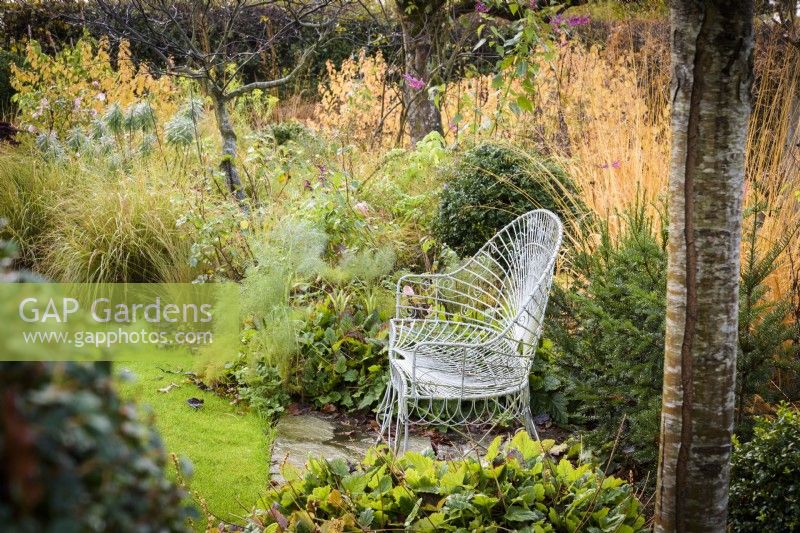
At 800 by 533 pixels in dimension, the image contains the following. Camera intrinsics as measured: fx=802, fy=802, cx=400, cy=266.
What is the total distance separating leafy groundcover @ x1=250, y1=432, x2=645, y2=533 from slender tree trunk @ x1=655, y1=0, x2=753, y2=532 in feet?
0.82

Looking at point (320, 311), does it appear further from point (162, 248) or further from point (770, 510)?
point (770, 510)

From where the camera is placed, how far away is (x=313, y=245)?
4676 millimetres

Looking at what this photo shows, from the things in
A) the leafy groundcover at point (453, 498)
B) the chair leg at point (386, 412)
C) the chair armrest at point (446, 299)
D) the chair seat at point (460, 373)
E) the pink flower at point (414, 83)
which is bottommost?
the chair leg at point (386, 412)

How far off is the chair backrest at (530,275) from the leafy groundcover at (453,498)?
0.94 metres

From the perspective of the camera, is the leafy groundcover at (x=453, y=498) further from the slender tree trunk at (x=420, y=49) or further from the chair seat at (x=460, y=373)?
the slender tree trunk at (x=420, y=49)

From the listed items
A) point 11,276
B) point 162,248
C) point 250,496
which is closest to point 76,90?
point 162,248

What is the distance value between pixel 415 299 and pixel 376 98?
4.04 metres

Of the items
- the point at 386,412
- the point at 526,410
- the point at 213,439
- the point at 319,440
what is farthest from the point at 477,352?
the point at 213,439

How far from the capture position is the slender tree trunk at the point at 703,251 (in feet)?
6.20

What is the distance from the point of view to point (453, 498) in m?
2.24

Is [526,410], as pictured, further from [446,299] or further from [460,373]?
[446,299]

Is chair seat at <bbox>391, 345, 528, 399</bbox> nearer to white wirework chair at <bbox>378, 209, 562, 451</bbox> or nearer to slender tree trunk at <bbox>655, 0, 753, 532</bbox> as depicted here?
white wirework chair at <bbox>378, 209, 562, 451</bbox>

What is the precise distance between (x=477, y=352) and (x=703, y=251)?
5.57 feet

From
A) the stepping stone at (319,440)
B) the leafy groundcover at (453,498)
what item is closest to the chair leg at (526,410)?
the stepping stone at (319,440)
